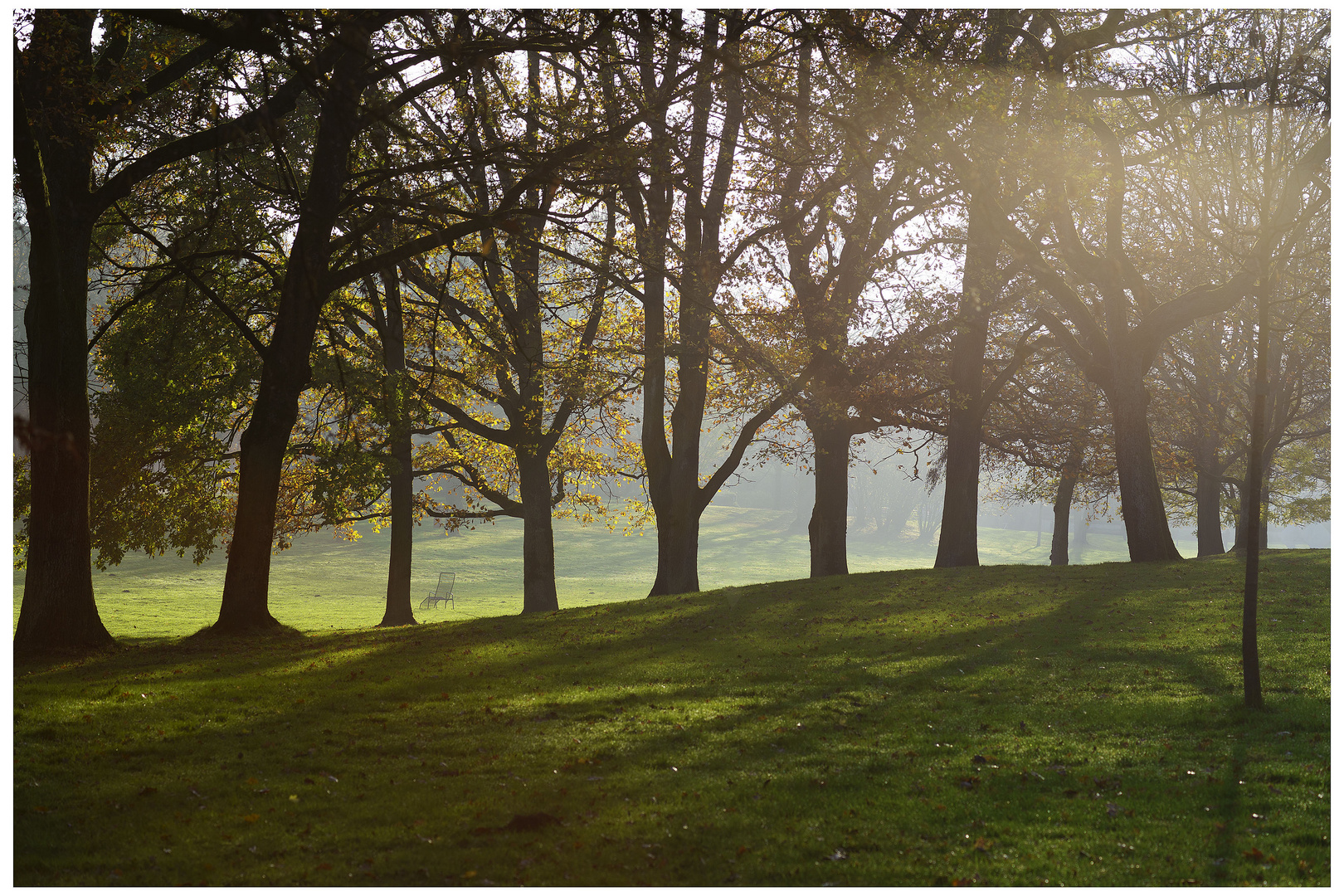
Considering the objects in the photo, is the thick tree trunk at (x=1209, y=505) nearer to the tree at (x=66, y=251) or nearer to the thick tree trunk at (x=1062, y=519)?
the thick tree trunk at (x=1062, y=519)

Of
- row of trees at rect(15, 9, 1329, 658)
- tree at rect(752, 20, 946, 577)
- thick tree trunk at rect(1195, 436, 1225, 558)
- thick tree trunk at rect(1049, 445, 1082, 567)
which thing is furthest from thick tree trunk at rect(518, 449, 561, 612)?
thick tree trunk at rect(1195, 436, 1225, 558)

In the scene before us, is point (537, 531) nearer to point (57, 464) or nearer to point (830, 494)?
point (830, 494)

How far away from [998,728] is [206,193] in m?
13.6

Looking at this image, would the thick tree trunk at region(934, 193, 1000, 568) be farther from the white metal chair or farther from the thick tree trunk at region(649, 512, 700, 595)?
the white metal chair

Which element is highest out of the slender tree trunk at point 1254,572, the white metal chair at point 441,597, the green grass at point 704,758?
the slender tree trunk at point 1254,572

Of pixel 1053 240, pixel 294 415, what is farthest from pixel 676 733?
pixel 1053 240

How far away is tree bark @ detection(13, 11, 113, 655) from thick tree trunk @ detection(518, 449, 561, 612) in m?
11.2

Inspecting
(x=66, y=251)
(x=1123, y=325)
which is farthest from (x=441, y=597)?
(x=1123, y=325)

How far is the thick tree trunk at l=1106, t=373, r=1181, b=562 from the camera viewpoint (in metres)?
18.6

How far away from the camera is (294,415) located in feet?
43.4

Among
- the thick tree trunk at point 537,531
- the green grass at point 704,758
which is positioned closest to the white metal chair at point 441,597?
the thick tree trunk at point 537,531

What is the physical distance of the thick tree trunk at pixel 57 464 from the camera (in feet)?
37.6

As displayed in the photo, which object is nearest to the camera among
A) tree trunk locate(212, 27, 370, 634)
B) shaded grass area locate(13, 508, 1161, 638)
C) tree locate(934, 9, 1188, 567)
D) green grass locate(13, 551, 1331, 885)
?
green grass locate(13, 551, 1331, 885)

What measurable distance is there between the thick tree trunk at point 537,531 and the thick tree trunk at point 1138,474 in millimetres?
13337
